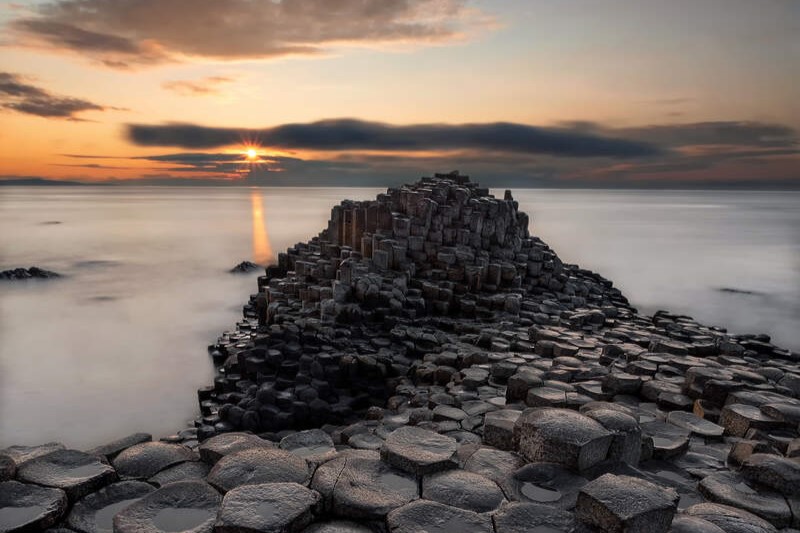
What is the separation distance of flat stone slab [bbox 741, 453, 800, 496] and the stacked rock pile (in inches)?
0.6

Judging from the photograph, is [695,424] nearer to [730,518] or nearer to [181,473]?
[730,518]

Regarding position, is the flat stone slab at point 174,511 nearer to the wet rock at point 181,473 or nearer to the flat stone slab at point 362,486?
the wet rock at point 181,473

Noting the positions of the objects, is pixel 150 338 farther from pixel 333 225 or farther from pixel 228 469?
pixel 228 469

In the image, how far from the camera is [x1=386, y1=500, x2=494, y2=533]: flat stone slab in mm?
3902

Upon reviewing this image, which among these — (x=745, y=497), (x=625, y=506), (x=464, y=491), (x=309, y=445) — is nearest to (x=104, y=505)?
(x=309, y=445)

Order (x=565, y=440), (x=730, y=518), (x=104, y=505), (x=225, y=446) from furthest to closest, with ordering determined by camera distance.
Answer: (x=225, y=446) < (x=565, y=440) < (x=104, y=505) < (x=730, y=518)

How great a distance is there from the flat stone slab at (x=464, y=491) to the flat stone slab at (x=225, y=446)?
197cm

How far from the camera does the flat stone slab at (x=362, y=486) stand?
4.12 metres

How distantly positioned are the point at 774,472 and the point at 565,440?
87.5 inches

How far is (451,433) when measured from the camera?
6859mm

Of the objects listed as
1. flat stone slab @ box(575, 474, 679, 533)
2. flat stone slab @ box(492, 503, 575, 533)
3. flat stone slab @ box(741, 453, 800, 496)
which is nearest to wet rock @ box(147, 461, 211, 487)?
flat stone slab @ box(492, 503, 575, 533)

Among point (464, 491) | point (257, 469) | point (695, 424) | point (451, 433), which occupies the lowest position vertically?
point (451, 433)

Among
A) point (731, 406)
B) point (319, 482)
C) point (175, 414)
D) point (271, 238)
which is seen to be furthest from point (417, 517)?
point (271, 238)

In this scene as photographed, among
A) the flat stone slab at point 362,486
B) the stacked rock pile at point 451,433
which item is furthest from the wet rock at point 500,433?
the flat stone slab at point 362,486
